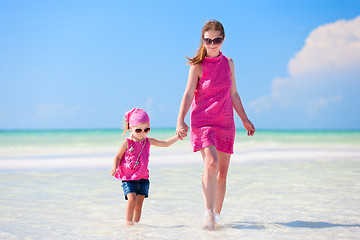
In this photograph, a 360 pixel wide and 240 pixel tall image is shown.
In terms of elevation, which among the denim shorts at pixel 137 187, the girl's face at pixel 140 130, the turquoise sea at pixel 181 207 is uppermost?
the girl's face at pixel 140 130

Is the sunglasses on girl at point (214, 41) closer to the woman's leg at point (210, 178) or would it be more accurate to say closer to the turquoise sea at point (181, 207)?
the woman's leg at point (210, 178)

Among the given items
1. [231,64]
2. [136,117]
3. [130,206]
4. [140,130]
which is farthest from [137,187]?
[231,64]

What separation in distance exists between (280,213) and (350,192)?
1593 mm

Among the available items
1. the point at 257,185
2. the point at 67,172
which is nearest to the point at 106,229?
the point at 257,185

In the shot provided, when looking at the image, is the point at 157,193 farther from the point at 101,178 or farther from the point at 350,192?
the point at 350,192

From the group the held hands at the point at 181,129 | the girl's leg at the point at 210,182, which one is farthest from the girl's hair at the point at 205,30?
the girl's leg at the point at 210,182

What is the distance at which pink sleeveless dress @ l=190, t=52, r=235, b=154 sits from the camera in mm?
3514

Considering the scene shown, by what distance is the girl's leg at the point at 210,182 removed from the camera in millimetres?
3354

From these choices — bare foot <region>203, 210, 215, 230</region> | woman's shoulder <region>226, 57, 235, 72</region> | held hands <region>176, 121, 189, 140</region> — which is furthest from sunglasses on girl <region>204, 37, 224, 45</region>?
bare foot <region>203, 210, 215, 230</region>

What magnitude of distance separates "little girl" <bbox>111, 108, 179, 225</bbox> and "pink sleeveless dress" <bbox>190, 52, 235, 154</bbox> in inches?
9.0

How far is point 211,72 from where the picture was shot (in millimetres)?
3566

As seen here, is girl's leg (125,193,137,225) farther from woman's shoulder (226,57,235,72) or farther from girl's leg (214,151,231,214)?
woman's shoulder (226,57,235,72)

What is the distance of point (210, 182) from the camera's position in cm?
338

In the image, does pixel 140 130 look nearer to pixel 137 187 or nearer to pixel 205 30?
pixel 137 187
